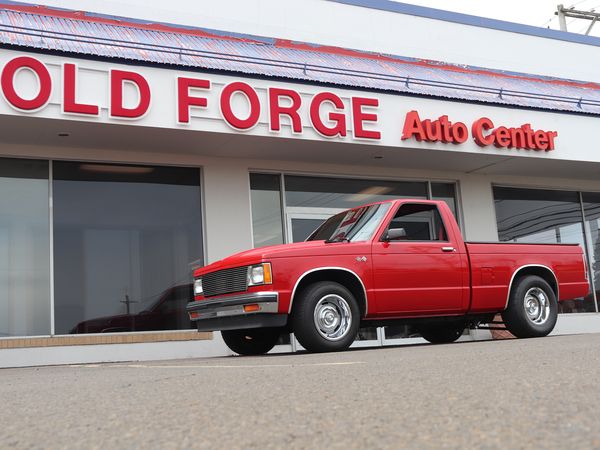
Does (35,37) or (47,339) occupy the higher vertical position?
(35,37)

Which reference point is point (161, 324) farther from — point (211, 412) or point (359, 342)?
point (211, 412)

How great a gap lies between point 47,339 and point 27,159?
2893 mm

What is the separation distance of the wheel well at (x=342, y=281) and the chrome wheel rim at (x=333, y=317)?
0.26 meters

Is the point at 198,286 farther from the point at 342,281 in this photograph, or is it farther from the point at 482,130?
the point at 482,130

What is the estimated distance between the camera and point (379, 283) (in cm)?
820

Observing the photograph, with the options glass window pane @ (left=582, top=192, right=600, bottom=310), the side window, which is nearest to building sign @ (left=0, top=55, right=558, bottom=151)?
the side window

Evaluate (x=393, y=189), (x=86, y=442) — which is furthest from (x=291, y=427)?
(x=393, y=189)

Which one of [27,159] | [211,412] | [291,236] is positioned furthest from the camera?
[291,236]

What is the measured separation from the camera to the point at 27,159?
10859 mm

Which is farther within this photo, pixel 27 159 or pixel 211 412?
pixel 27 159

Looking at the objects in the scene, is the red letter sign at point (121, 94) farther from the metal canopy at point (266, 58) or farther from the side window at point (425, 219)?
the side window at point (425, 219)

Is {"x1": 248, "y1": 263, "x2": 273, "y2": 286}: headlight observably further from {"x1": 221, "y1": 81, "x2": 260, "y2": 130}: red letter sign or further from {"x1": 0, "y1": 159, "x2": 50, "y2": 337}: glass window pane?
{"x1": 0, "y1": 159, "x2": 50, "y2": 337}: glass window pane

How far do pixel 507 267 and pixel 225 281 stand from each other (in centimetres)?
392

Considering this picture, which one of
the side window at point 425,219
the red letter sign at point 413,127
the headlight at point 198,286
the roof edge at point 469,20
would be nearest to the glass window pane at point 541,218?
the red letter sign at point 413,127
